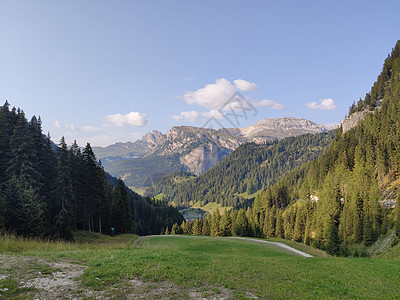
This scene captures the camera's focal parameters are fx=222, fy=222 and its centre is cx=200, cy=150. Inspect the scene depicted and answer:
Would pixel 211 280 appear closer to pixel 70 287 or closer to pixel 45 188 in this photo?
pixel 70 287

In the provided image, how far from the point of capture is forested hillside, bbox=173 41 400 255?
218 feet

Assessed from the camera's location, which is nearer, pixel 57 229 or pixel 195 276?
pixel 195 276

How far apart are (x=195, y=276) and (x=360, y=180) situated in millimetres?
92930

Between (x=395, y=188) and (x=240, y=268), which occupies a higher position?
(x=395, y=188)

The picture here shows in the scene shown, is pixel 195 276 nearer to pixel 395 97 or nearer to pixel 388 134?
pixel 388 134

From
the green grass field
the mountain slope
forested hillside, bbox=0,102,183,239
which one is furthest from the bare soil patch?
the mountain slope

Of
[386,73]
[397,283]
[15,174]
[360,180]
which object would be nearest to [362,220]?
[360,180]

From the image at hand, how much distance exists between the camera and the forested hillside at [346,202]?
218ft

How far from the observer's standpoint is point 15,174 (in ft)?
122

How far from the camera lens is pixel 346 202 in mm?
82562

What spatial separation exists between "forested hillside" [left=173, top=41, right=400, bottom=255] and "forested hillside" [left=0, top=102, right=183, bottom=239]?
173 ft

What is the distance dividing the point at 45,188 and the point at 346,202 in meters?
93.7

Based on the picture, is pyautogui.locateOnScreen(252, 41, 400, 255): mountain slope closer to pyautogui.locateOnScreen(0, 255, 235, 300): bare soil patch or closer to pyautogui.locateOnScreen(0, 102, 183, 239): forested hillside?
pyautogui.locateOnScreen(0, 255, 235, 300): bare soil patch

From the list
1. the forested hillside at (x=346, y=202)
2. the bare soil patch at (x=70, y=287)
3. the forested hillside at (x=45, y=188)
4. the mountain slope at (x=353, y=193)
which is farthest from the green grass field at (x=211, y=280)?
the mountain slope at (x=353, y=193)
